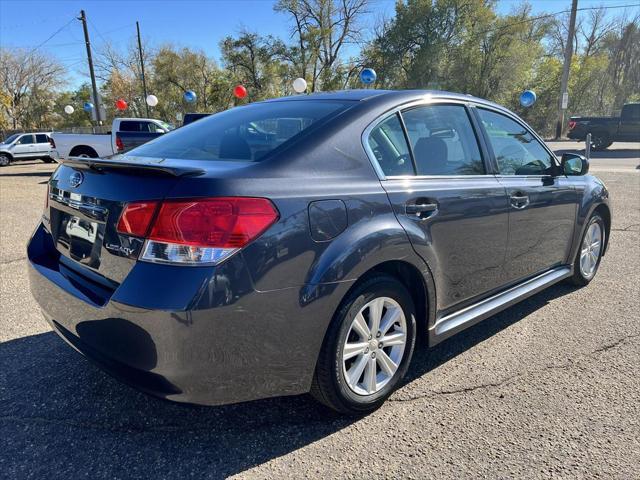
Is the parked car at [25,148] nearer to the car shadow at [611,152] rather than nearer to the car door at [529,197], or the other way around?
the car door at [529,197]

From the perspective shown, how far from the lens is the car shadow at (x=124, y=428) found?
2.05m

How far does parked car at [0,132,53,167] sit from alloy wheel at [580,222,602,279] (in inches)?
920

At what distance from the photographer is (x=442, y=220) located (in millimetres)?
2568

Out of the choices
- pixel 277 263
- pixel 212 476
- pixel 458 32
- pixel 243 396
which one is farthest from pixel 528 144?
pixel 458 32

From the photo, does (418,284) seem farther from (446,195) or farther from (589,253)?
(589,253)

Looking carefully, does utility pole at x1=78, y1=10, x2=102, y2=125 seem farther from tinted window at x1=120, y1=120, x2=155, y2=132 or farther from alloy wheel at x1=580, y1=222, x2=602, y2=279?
alloy wheel at x1=580, y1=222, x2=602, y2=279

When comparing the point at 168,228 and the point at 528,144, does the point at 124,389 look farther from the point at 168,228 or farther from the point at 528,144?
the point at 528,144

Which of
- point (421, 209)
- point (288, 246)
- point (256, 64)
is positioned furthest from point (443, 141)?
point (256, 64)

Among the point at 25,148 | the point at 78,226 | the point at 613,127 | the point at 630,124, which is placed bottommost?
the point at 25,148

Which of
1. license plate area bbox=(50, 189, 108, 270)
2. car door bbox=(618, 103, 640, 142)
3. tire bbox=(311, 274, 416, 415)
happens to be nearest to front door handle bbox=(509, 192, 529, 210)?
tire bbox=(311, 274, 416, 415)

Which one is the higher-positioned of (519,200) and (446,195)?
(446,195)

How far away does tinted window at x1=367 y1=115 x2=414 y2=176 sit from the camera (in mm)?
2413

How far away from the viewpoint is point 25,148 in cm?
2220

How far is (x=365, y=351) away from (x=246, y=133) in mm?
1340
